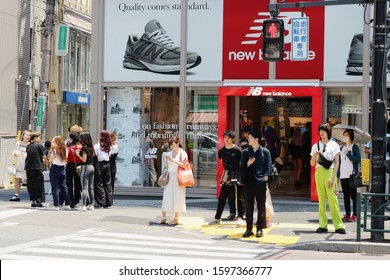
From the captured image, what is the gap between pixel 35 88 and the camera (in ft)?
113

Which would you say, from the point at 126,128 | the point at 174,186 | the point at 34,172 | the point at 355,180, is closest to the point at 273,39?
A: the point at 355,180

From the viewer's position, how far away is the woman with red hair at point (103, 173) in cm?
1747

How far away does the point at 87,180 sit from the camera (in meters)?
17.0

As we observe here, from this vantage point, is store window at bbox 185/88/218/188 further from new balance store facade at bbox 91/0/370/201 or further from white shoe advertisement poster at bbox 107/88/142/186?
white shoe advertisement poster at bbox 107/88/142/186

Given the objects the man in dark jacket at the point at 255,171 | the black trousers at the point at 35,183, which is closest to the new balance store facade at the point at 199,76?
the black trousers at the point at 35,183

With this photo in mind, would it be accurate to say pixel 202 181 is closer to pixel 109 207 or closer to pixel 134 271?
pixel 109 207

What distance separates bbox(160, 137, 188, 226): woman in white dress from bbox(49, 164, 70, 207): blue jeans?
3205mm

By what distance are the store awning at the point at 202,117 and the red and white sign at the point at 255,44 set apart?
110 centimetres

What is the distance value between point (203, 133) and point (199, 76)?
1.56m

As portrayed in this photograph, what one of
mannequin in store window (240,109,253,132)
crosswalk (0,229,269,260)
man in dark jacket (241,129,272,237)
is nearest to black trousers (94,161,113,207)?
crosswalk (0,229,269,260)

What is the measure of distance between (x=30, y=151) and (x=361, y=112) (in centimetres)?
846

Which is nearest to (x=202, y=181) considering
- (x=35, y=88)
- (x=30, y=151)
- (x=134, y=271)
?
(x=30, y=151)

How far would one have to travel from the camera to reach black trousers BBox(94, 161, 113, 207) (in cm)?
1752

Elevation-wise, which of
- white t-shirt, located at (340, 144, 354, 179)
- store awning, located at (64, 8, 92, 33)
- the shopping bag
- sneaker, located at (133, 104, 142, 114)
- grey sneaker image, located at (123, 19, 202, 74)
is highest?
store awning, located at (64, 8, 92, 33)
